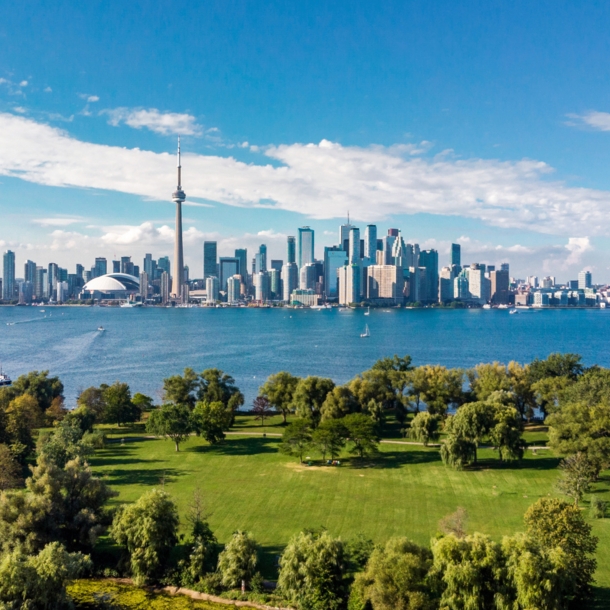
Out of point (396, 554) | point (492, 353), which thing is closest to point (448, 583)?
point (396, 554)

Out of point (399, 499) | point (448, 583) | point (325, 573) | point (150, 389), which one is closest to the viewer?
point (448, 583)

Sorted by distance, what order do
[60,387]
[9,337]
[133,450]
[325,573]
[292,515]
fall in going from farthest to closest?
[9,337] < [60,387] < [133,450] < [292,515] < [325,573]

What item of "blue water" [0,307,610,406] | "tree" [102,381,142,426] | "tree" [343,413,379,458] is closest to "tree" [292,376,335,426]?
"tree" [343,413,379,458]

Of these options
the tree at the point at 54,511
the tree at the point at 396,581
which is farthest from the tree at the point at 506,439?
the tree at the point at 54,511

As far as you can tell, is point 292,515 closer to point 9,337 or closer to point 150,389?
point 150,389

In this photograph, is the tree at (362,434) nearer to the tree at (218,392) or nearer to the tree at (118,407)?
the tree at (218,392)

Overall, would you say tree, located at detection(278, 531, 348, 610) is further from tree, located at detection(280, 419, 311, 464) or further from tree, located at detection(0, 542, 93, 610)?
tree, located at detection(280, 419, 311, 464)
